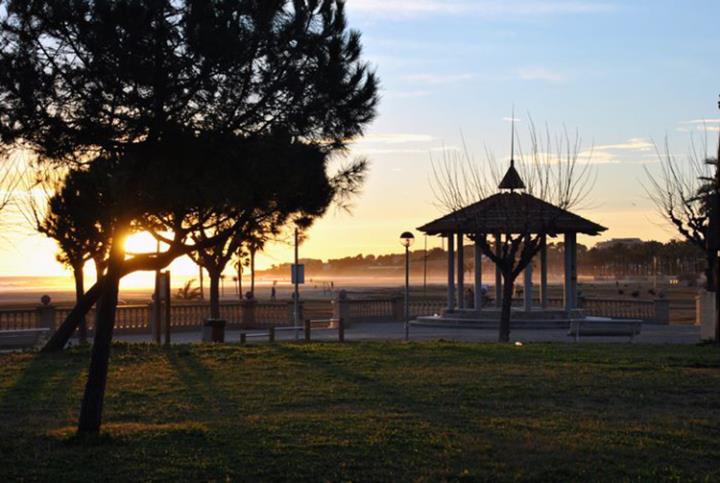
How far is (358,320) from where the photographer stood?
144 ft

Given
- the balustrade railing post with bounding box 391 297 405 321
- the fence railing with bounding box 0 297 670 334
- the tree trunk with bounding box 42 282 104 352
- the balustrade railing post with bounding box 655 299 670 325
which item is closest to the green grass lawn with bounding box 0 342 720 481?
the tree trunk with bounding box 42 282 104 352

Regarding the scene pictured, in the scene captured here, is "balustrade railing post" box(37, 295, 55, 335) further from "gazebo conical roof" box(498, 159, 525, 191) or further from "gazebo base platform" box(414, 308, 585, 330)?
"gazebo conical roof" box(498, 159, 525, 191)

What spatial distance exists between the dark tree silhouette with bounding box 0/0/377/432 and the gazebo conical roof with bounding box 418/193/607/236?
21.1m

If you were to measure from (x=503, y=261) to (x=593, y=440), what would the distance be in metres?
19.6

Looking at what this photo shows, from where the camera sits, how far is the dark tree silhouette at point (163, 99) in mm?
10727

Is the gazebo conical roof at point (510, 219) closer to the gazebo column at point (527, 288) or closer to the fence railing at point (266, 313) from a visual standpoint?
the gazebo column at point (527, 288)

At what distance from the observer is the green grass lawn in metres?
10.2

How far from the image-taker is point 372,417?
1321cm

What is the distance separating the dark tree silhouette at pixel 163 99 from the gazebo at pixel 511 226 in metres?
22.1

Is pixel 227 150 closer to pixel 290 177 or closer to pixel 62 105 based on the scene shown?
pixel 290 177

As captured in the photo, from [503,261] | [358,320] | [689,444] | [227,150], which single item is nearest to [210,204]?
[227,150]

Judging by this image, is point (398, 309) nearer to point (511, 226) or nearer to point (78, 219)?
point (511, 226)

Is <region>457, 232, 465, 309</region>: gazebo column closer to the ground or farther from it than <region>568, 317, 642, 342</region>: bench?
farther from it

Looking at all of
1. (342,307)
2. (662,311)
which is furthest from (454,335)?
(662,311)
